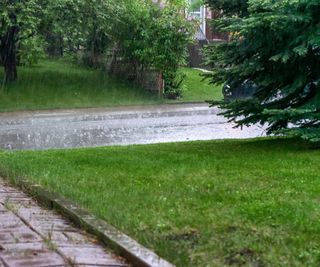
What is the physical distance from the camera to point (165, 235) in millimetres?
5820

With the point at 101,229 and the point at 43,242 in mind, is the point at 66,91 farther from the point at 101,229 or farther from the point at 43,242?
the point at 43,242

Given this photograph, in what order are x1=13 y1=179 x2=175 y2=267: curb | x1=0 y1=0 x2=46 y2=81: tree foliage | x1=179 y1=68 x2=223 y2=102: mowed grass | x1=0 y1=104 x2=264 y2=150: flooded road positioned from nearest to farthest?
x1=13 y1=179 x2=175 y2=267: curb < x1=0 y1=104 x2=264 y2=150: flooded road < x1=0 y1=0 x2=46 y2=81: tree foliage < x1=179 y1=68 x2=223 y2=102: mowed grass

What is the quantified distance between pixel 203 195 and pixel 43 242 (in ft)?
7.26

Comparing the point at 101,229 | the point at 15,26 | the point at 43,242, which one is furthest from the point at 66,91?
the point at 43,242

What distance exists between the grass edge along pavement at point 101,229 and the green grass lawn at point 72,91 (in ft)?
59.7

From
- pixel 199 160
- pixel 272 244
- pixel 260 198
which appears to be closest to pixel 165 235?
pixel 272 244

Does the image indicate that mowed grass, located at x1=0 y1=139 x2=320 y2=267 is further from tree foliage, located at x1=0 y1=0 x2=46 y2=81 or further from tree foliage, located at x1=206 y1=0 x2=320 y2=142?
tree foliage, located at x1=0 y1=0 x2=46 y2=81

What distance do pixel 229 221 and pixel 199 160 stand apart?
412cm

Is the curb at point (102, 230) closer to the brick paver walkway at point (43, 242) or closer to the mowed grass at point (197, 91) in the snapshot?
the brick paver walkway at point (43, 242)

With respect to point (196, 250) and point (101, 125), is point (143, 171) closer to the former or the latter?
point (196, 250)

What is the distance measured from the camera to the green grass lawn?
1059 inches

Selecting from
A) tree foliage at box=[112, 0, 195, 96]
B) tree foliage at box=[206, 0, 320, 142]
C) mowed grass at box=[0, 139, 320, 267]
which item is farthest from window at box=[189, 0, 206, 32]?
mowed grass at box=[0, 139, 320, 267]

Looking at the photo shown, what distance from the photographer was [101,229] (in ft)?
19.6

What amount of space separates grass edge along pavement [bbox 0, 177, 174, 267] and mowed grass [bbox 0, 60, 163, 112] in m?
18.2
